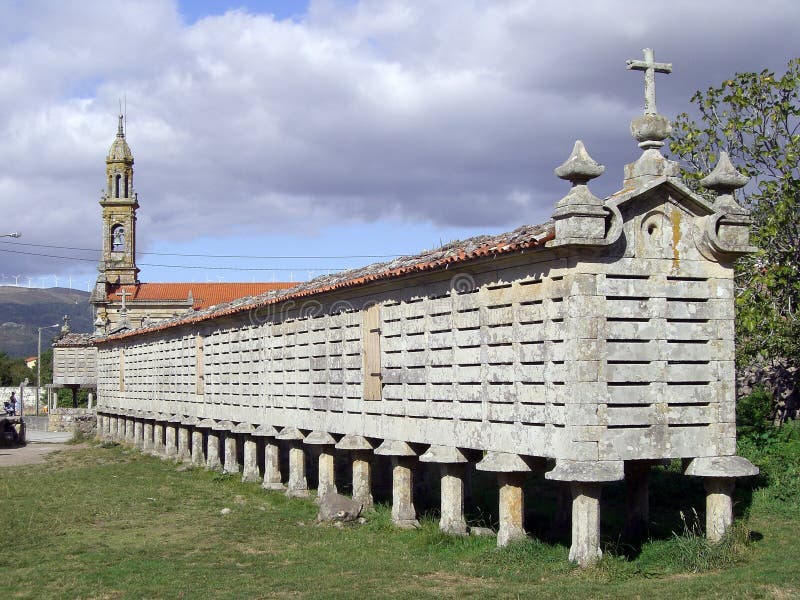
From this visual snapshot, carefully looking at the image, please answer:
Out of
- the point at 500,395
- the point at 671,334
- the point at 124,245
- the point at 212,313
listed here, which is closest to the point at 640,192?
the point at 671,334

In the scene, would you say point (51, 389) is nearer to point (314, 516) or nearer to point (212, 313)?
point (212, 313)

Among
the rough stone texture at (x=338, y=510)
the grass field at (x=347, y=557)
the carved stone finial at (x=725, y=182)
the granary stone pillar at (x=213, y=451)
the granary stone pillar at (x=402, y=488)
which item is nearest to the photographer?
the grass field at (x=347, y=557)

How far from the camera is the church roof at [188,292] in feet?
231

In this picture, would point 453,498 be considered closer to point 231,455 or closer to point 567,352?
point 567,352

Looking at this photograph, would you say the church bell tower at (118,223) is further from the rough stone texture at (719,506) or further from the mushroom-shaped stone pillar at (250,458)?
the rough stone texture at (719,506)

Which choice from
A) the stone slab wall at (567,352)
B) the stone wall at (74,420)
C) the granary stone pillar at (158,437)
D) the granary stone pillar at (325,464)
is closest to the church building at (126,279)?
the stone wall at (74,420)

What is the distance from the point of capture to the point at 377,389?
16.0m

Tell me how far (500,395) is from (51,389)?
5731cm

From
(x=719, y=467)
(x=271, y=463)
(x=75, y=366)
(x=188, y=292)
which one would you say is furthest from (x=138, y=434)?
(x=188, y=292)

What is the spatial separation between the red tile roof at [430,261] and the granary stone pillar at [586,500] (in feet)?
7.86

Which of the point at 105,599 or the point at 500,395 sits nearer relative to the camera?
the point at 105,599

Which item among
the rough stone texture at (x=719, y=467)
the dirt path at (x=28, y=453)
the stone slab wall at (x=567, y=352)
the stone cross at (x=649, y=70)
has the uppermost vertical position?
the stone cross at (x=649, y=70)

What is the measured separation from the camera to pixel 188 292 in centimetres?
7206

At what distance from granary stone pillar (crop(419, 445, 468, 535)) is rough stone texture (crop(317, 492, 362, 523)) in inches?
81.8
